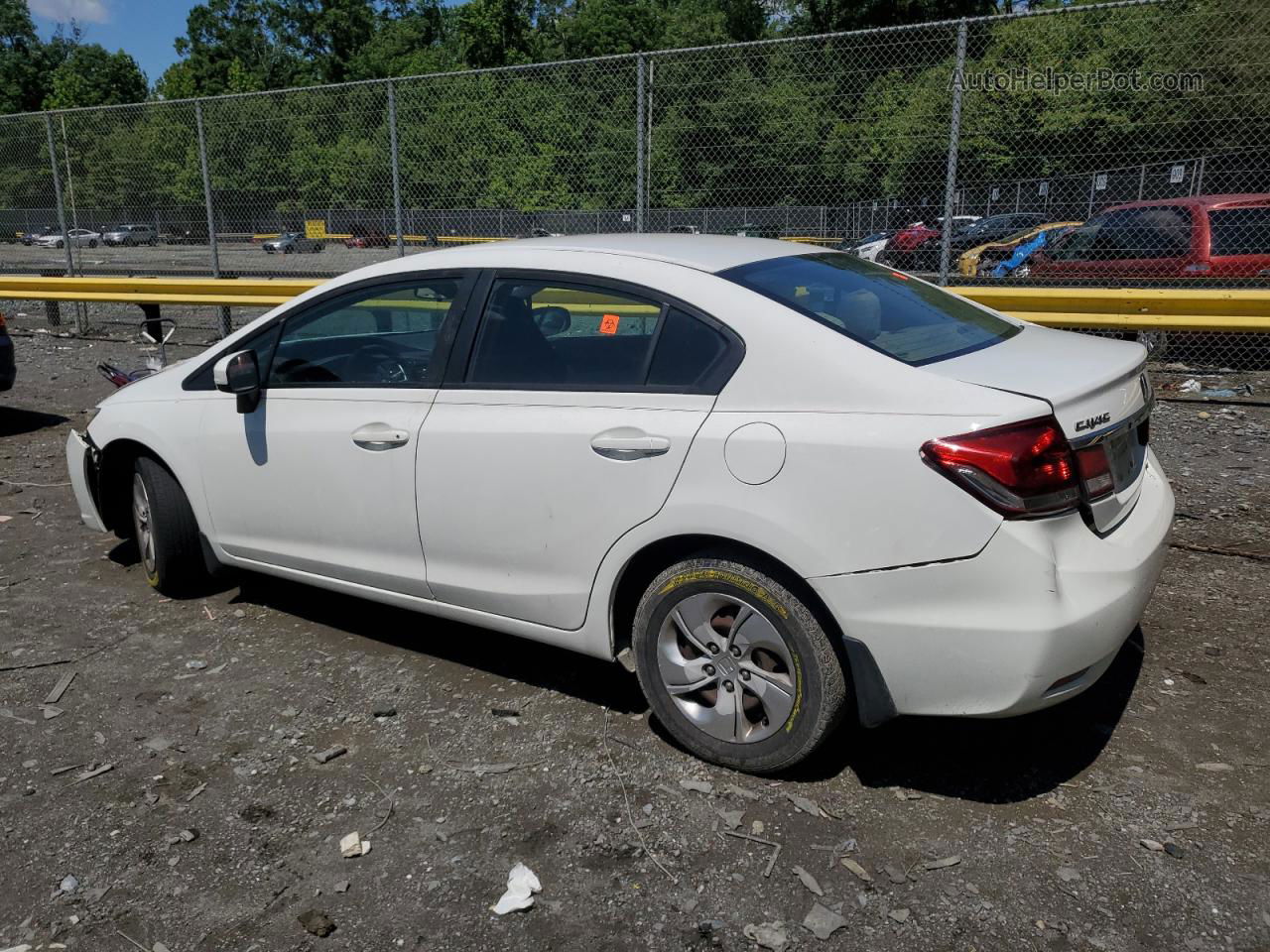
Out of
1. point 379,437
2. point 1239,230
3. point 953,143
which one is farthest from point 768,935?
point 1239,230

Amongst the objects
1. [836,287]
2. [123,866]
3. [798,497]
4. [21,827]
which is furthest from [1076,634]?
[21,827]

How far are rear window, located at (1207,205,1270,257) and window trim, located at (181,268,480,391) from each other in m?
8.01

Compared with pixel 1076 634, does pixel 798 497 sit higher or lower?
higher

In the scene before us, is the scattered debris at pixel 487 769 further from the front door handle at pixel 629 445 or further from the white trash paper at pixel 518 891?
the front door handle at pixel 629 445

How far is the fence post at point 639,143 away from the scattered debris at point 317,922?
23.8ft

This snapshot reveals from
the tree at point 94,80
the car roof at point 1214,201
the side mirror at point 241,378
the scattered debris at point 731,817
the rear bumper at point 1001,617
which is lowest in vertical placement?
the scattered debris at point 731,817

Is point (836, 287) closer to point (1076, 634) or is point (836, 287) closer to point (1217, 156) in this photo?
point (1076, 634)

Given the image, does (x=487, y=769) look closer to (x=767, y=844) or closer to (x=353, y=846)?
(x=353, y=846)

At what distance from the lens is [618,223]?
9.62 m

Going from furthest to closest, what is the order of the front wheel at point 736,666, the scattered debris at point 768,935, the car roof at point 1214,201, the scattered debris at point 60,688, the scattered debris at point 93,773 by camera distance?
the car roof at point 1214,201 → the scattered debris at point 60,688 → the scattered debris at point 93,773 → the front wheel at point 736,666 → the scattered debris at point 768,935

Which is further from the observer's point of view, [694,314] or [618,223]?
[618,223]

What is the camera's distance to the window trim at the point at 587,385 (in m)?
3.07

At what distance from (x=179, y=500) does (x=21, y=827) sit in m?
1.78

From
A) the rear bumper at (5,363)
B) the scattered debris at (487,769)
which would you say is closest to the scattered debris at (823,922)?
the scattered debris at (487,769)
